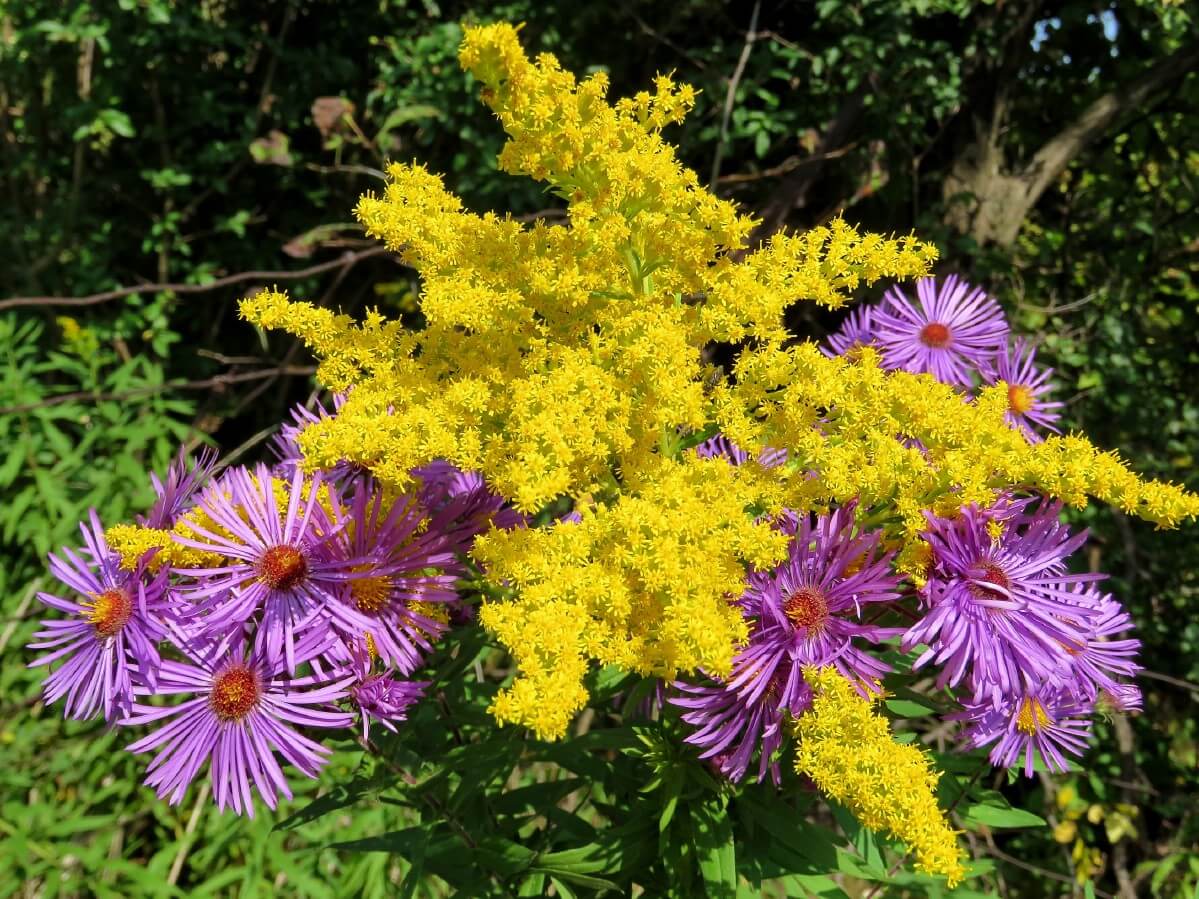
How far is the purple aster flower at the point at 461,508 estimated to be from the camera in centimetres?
126

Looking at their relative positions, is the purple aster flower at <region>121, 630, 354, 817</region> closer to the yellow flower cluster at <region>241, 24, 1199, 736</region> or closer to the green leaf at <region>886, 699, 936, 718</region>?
the yellow flower cluster at <region>241, 24, 1199, 736</region>

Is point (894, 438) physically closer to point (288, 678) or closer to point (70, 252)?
point (288, 678)

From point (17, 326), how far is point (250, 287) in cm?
113

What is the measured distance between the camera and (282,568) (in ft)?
3.94

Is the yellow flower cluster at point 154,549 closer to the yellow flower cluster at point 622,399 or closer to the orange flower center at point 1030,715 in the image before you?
the yellow flower cluster at point 622,399

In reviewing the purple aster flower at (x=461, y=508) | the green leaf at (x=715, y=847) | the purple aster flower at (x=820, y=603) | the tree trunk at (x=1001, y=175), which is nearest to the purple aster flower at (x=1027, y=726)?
the purple aster flower at (x=820, y=603)

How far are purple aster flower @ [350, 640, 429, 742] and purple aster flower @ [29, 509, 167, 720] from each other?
0.29 metres

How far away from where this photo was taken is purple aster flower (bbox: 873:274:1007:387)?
5.46 feet

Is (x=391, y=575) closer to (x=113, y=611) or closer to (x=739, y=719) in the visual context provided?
(x=113, y=611)

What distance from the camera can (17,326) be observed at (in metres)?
3.88

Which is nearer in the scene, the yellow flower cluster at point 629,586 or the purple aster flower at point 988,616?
the yellow flower cluster at point 629,586

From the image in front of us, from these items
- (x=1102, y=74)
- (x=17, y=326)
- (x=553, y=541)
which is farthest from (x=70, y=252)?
(x=1102, y=74)

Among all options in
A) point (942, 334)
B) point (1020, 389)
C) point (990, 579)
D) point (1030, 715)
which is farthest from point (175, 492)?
point (1020, 389)

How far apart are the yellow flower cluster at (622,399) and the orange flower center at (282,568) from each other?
236 mm
